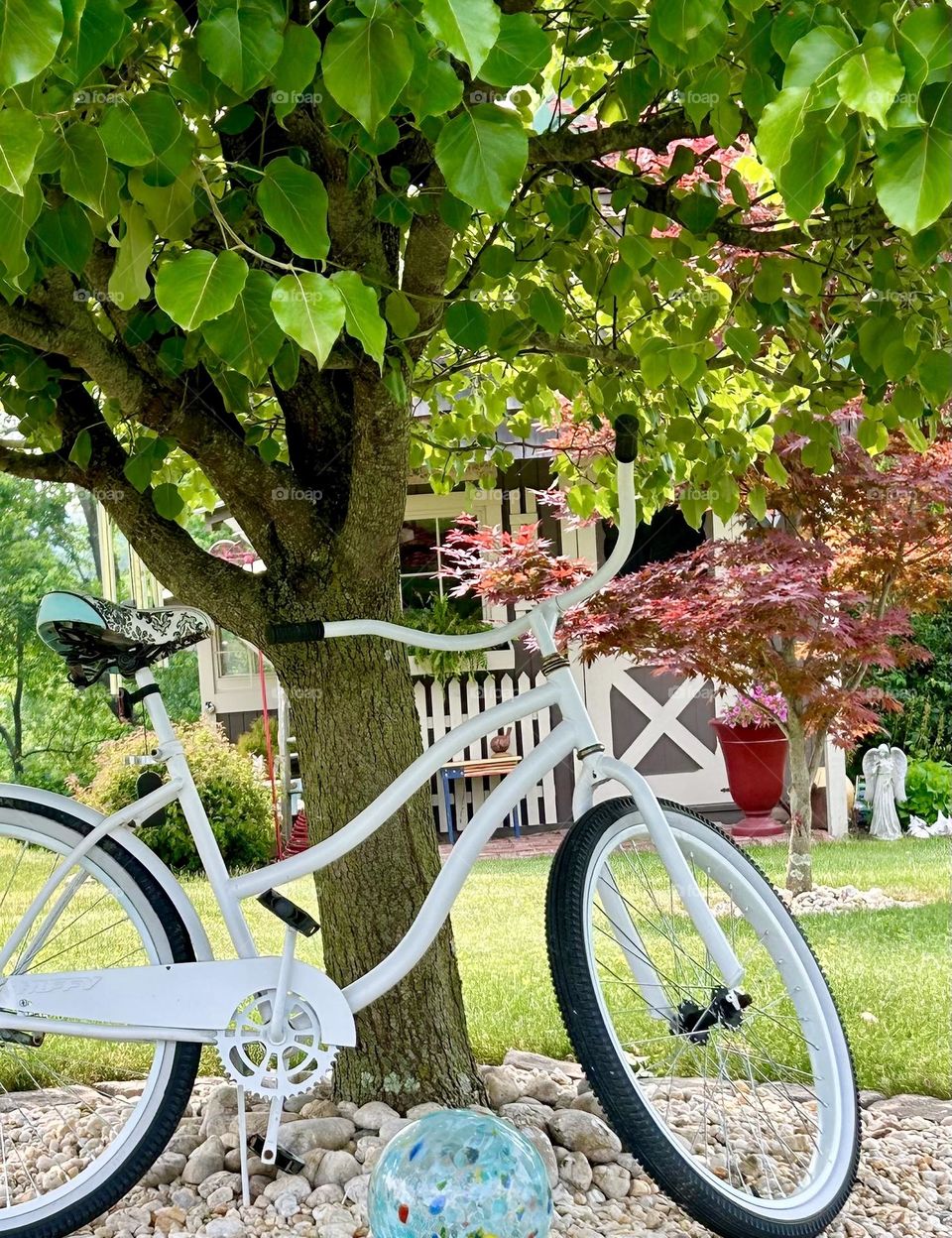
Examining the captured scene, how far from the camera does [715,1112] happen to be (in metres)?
2.50

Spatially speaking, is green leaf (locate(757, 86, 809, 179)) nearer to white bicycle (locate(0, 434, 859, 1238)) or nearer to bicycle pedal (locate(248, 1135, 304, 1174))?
white bicycle (locate(0, 434, 859, 1238))

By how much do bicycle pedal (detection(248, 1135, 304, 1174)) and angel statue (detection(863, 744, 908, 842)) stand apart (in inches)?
215

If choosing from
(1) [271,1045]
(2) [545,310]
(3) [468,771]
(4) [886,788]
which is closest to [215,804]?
(3) [468,771]

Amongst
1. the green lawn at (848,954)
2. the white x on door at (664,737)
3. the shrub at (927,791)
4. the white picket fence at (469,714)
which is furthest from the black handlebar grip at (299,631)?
the shrub at (927,791)

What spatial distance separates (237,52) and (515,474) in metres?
7.12

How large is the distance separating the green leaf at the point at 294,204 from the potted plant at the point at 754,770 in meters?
5.89

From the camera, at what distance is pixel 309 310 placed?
1.10m

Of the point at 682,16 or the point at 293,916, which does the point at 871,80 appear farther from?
the point at 293,916

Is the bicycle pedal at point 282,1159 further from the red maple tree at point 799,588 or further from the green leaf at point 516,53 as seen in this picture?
the red maple tree at point 799,588

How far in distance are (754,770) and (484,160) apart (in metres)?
6.25

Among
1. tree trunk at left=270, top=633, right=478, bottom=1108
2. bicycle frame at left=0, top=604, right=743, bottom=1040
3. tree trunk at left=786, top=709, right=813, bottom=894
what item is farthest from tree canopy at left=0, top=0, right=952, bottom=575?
tree trunk at left=786, top=709, right=813, bottom=894

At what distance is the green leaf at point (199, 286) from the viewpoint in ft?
3.72

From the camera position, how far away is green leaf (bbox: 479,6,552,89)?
103 cm

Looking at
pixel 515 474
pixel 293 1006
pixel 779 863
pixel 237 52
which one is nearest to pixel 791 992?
pixel 293 1006
